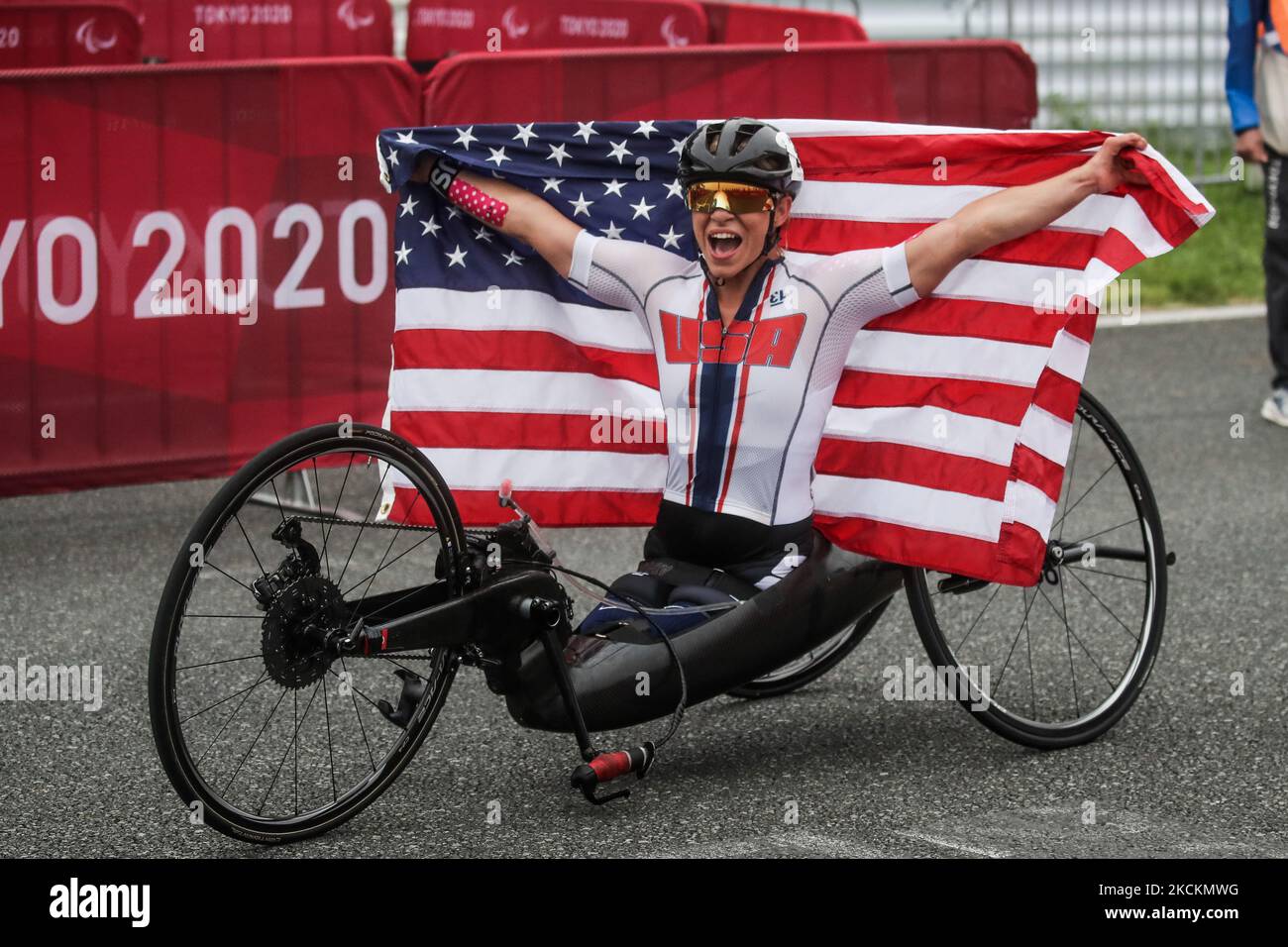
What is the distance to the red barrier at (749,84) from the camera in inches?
338

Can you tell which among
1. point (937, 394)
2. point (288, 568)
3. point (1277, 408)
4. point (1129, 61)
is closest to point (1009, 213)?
point (937, 394)

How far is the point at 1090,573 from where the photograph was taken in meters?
7.36

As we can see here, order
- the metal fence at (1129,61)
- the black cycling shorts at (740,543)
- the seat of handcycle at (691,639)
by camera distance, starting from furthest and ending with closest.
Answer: the metal fence at (1129,61) → the black cycling shorts at (740,543) → the seat of handcycle at (691,639)

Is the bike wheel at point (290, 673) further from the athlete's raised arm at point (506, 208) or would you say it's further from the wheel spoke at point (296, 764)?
the athlete's raised arm at point (506, 208)

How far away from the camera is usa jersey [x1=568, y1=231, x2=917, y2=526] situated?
5246mm

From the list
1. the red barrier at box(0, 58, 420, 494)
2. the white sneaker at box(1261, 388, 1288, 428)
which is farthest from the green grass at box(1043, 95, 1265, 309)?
the red barrier at box(0, 58, 420, 494)

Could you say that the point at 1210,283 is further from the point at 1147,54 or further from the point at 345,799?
the point at 345,799

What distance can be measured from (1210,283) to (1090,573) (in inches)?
231

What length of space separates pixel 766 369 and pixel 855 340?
1.14 feet

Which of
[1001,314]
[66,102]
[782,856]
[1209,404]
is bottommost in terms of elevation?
[782,856]

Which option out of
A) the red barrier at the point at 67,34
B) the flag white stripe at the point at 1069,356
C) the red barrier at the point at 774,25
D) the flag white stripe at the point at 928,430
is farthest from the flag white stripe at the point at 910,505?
the red barrier at the point at 774,25

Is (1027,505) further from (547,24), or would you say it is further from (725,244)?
(547,24)

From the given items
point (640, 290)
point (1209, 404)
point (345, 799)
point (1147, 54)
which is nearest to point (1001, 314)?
point (640, 290)

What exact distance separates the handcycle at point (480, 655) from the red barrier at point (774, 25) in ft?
21.3
